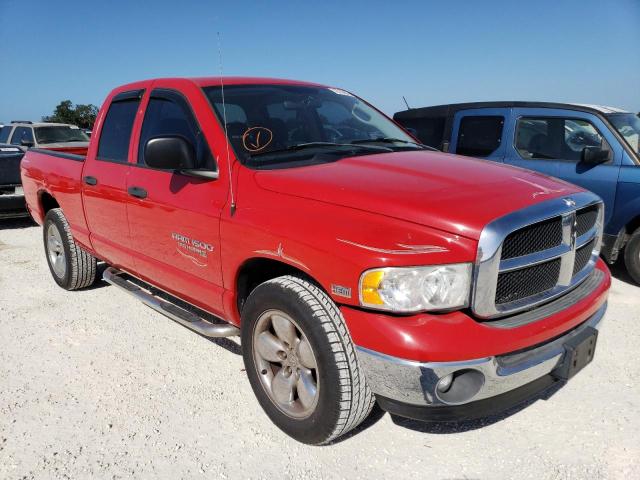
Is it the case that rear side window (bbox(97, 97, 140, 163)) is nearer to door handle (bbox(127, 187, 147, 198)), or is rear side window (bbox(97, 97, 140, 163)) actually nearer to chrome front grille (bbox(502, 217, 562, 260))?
door handle (bbox(127, 187, 147, 198))

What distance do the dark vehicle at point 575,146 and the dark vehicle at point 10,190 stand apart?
6.16 m

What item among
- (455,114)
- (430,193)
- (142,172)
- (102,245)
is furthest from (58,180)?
(455,114)

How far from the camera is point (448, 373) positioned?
206 cm

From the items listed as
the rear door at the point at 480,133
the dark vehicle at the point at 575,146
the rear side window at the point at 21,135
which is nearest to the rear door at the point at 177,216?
the dark vehicle at the point at 575,146

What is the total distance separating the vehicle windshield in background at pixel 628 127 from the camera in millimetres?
5348

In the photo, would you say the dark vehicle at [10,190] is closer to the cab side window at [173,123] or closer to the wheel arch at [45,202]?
the wheel arch at [45,202]

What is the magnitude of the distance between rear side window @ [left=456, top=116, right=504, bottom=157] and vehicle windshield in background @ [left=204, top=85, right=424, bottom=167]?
2670 mm

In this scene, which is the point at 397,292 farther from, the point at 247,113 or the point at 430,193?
the point at 247,113

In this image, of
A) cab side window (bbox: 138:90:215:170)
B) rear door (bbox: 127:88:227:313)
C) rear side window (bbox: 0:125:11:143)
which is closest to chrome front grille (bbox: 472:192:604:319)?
rear door (bbox: 127:88:227:313)

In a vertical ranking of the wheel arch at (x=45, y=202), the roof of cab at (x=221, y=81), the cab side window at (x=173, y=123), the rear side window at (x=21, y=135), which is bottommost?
the wheel arch at (x=45, y=202)

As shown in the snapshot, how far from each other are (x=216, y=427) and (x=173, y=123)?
1.89 metres

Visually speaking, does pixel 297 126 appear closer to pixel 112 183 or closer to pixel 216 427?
pixel 112 183

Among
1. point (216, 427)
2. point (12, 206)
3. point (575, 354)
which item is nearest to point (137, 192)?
point (216, 427)

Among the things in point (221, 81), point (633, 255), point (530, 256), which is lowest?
point (633, 255)
